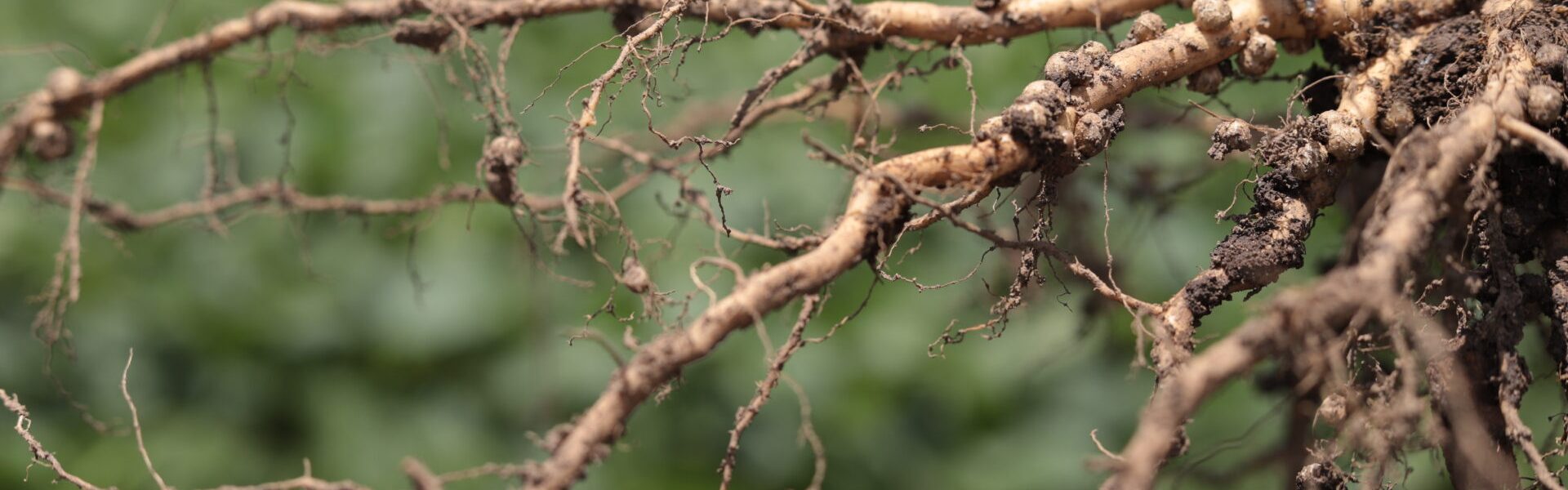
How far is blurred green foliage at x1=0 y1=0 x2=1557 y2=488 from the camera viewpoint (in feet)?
4.97

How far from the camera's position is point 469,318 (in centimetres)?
159

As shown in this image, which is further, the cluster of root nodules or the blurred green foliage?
the blurred green foliage

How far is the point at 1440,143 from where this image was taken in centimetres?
58

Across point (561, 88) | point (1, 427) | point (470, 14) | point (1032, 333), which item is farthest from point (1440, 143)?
point (1, 427)

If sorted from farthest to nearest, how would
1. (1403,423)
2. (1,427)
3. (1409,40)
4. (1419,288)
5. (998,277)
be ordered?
(1,427)
(998,277)
(1419,288)
(1409,40)
(1403,423)

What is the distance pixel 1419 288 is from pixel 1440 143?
1.14 feet

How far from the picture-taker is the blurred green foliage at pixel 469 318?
4.97ft

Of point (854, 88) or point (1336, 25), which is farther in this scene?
point (854, 88)

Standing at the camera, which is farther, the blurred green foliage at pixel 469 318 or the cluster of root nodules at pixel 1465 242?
the blurred green foliage at pixel 469 318

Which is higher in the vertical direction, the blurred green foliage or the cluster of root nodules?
the blurred green foliage

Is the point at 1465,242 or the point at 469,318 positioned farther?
the point at 469,318

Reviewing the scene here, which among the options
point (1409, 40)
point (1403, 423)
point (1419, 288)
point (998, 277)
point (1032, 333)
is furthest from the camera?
point (1032, 333)

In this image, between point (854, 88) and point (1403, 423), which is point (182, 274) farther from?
point (1403, 423)

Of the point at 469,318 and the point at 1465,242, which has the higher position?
the point at 469,318
